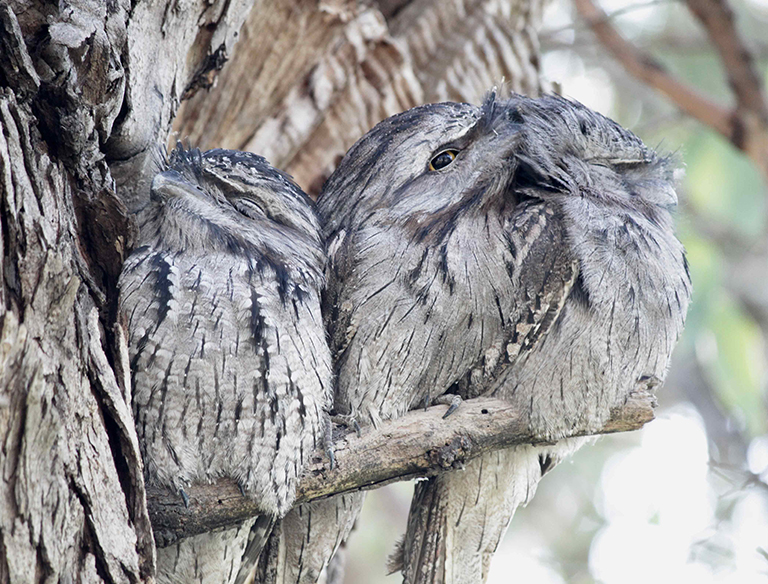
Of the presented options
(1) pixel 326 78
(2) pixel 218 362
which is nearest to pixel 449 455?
(2) pixel 218 362

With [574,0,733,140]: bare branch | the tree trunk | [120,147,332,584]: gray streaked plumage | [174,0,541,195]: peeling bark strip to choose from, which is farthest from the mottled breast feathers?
[574,0,733,140]: bare branch

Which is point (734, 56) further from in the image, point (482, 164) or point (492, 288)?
point (492, 288)

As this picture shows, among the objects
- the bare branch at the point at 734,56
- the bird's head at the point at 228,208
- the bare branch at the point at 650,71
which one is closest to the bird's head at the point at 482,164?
the bird's head at the point at 228,208

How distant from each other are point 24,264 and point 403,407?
46.1 inches

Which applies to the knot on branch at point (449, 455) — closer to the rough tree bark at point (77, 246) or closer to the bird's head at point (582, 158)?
the rough tree bark at point (77, 246)

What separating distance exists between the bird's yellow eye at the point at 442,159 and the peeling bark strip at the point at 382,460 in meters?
0.77

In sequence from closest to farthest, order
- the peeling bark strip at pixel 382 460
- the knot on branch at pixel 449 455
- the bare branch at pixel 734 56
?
1. the peeling bark strip at pixel 382 460
2. the knot on branch at pixel 449 455
3. the bare branch at pixel 734 56

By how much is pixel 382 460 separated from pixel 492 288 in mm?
623

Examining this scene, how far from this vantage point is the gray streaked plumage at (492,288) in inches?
94.0

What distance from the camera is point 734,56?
178 inches

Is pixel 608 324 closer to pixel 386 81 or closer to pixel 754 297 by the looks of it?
pixel 386 81

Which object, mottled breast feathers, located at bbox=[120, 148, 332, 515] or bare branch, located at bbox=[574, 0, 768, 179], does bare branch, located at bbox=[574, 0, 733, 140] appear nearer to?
bare branch, located at bbox=[574, 0, 768, 179]

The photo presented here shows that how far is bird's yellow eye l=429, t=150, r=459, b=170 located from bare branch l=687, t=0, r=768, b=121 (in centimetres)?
266

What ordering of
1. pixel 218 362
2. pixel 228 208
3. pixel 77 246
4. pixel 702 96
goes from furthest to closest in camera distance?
pixel 702 96 → pixel 228 208 → pixel 218 362 → pixel 77 246
